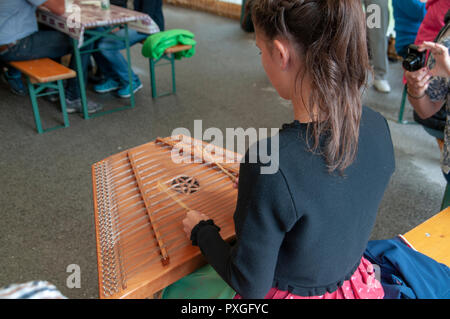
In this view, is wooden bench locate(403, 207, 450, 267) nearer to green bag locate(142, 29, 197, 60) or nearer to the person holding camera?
the person holding camera

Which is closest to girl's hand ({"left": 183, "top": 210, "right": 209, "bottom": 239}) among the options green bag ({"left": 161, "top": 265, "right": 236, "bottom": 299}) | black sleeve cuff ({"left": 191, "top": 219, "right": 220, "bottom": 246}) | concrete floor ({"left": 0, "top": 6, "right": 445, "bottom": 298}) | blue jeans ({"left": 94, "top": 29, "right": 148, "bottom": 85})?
black sleeve cuff ({"left": 191, "top": 219, "right": 220, "bottom": 246})

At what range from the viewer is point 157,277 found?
1.01m

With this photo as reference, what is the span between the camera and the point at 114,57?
147 inches

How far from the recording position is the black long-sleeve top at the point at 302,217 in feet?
2.67

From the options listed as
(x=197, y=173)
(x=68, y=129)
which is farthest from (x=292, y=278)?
(x=68, y=129)

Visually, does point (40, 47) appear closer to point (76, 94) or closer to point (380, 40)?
point (76, 94)

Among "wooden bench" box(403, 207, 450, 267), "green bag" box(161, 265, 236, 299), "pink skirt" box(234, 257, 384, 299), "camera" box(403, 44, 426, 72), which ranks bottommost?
"wooden bench" box(403, 207, 450, 267)

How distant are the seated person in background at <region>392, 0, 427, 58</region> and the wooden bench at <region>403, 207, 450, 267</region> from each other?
1.95 meters

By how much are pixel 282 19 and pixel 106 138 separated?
8.14 feet

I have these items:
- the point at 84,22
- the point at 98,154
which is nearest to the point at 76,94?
the point at 84,22

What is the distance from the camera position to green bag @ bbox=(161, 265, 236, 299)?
43.6 inches

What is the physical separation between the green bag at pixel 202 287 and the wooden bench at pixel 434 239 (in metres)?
0.72
